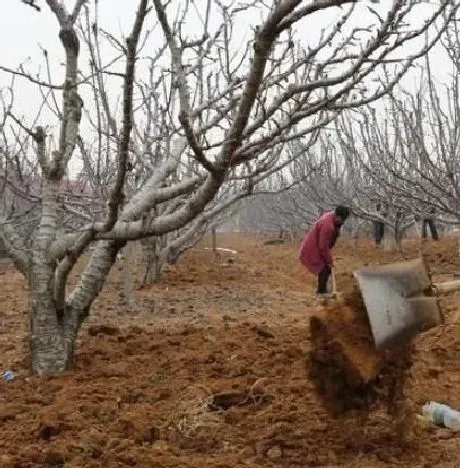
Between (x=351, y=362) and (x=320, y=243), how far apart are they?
202 inches

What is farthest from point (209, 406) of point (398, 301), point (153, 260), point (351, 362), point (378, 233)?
point (378, 233)

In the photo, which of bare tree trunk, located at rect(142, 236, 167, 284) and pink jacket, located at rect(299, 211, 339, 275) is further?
bare tree trunk, located at rect(142, 236, 167, 284)

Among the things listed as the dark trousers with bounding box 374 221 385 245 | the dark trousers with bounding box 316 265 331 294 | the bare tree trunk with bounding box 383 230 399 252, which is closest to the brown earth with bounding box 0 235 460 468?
the dark trousers with bounding box 316 265 331 294

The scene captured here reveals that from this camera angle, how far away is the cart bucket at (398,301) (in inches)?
108

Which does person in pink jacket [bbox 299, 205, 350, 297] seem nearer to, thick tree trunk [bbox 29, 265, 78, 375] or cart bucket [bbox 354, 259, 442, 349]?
thick tree trunk [bbox 29, 265, 78, 375]

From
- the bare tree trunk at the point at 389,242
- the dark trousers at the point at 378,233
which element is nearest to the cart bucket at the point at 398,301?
the bare tree trunk at the point at 389,242

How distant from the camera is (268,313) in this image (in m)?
7.11

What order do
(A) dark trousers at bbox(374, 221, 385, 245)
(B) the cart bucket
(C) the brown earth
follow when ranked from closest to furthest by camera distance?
(B) the cart bucket → (C) the brown earth → (A) dark trousers at bbox(374, 221, 385, 245)

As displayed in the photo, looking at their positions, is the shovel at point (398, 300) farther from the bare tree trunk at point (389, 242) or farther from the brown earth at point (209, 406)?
the bare tree trunk at point (389, 242)

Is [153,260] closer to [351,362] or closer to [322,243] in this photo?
[322,243]

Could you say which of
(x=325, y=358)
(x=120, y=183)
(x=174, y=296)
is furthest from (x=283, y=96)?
(x=174, y=296)

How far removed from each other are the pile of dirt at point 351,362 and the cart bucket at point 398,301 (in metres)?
0.10

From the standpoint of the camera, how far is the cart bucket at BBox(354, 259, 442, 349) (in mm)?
2742

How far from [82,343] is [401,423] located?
278cm
